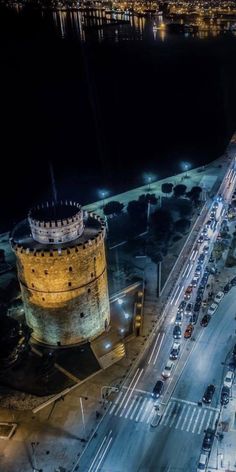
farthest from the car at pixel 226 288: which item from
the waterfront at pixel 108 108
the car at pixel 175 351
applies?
the waterfront at pixel 108 108

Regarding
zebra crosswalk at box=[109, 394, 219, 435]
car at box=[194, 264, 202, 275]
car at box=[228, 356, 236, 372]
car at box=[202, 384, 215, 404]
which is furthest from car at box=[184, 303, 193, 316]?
zebra crosswalk at box=[109, 394, 219, 435]

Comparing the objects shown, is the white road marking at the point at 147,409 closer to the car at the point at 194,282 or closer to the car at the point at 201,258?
the car at the point at 194,282

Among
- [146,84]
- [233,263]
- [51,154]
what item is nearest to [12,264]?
[233,263]

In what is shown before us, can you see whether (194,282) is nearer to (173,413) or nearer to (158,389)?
(158,389)

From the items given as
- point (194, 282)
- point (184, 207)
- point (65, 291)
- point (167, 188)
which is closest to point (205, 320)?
point (194, 282)

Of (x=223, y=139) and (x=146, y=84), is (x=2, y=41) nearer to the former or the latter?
(x=146, y=84)

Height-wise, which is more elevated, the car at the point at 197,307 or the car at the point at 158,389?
the car at the point at 197,307
